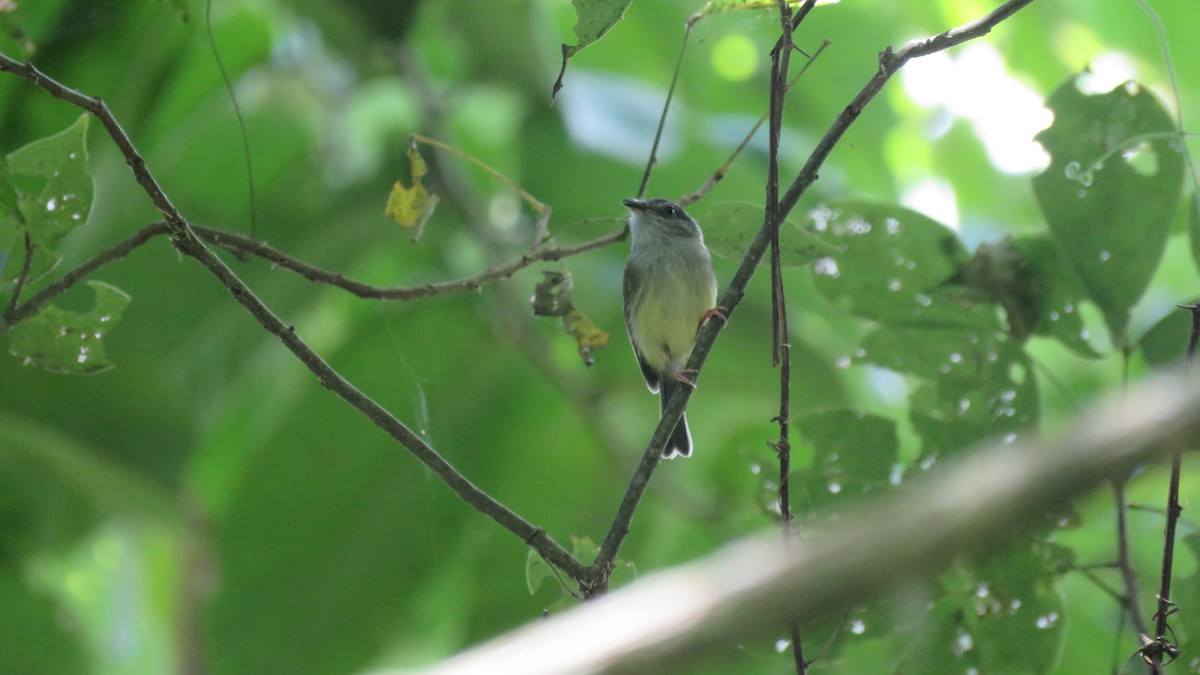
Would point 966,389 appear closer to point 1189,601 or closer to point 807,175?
point 1189,601

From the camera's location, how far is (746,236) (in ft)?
7.20

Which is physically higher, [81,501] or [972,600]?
[81,501]

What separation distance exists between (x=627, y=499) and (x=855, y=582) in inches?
54.5

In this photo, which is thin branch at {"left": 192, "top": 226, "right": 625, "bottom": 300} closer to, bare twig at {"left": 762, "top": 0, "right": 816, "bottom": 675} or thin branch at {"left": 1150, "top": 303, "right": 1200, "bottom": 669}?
bare twig at {"left": 762, "top": 0, "right": 816, "bottom": 675}

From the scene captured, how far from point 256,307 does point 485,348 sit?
1.86m

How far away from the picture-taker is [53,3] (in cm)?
306

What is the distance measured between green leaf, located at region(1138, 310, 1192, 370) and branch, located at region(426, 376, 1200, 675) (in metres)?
2.01

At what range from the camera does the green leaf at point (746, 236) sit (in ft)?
6.79

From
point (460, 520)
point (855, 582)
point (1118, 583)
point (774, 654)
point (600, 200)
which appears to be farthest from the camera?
point (600, 200)

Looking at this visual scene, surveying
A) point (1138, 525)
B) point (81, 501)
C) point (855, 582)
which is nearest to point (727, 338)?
point (1138, 525)

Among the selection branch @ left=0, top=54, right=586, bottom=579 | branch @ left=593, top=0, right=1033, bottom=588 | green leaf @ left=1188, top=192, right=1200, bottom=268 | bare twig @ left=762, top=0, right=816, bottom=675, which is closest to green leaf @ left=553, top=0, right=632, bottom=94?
bare twig @ left=762, top=0, right=816, bottom=675

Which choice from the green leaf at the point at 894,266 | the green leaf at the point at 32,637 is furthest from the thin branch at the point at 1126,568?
the green leaf at the point at 32,637

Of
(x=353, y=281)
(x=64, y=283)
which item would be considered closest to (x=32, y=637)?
(x=64, y=283)

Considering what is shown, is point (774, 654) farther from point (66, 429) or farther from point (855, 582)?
point (66, 429)
